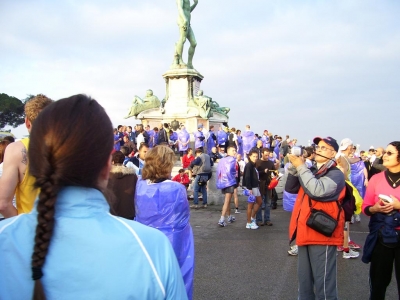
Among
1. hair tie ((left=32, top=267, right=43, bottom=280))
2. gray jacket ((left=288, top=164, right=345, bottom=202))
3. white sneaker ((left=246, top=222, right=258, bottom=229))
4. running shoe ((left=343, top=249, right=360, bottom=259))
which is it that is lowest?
white sneaker ((left=246, top=222, right=258, bottom=229))

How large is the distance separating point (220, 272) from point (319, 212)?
2437 millimetres

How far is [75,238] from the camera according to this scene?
1180 mm

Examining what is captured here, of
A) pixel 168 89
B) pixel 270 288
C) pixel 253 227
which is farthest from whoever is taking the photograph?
pixel 168 89

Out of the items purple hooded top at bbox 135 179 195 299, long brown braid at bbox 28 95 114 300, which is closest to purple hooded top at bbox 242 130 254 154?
purple hooded top at bbox 135 179 195 299

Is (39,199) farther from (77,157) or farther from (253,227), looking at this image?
(253,227)

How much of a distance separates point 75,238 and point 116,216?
15 centimetres

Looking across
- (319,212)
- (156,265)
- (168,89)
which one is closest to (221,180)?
(319,212)

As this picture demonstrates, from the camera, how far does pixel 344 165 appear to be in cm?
517

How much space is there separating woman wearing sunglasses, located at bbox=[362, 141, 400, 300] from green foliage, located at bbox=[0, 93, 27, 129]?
68.9 meters

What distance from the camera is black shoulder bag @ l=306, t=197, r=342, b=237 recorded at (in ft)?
11.8

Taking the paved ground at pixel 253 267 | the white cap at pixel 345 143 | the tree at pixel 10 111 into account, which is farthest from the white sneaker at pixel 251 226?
the tree at pixel 10 111

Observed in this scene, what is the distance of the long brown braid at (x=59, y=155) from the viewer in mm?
1172

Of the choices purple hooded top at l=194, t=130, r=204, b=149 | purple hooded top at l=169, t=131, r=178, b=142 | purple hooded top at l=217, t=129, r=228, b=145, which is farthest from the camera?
purple hooded top at l=217, t=129, r=228, b=145

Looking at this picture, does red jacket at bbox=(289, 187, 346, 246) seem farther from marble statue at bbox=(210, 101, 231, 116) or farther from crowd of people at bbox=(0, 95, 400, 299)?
marble statue at bbox=(210, 101, 231, 116)
